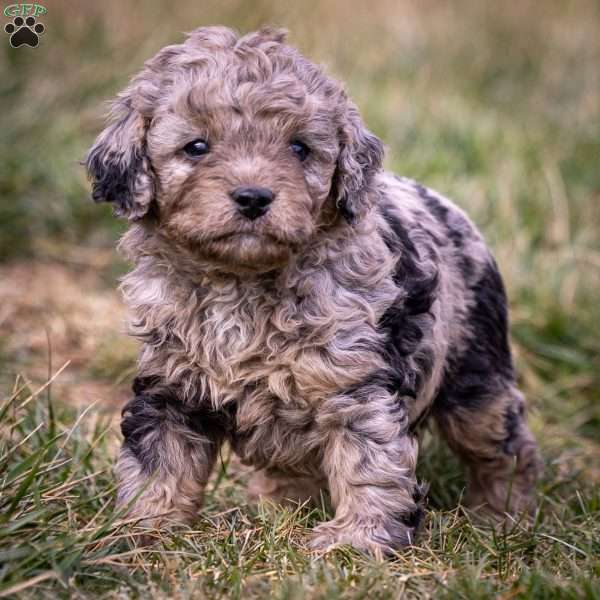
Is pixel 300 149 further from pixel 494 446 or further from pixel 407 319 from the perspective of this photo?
pixel 494 446

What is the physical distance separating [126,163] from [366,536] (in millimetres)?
1740

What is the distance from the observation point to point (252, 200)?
3.96 metres

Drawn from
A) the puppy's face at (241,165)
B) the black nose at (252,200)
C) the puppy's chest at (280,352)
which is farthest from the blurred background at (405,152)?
the black nose at (252,200)

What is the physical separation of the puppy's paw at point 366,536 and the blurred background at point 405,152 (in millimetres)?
2035

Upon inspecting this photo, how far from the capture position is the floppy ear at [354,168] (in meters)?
4.41

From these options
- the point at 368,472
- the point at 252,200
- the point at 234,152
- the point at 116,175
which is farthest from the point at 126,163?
the point at 368,472

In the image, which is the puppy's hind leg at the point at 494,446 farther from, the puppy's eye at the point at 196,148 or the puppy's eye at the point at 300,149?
the puppy's eye at the point at 196,148

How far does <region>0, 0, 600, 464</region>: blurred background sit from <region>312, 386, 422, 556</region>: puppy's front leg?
199 centimetres

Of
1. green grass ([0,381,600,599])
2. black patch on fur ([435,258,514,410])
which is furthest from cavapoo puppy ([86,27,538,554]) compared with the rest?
black patch on fur ([435,258,514,410])

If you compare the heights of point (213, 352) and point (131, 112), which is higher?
point (131, 112)

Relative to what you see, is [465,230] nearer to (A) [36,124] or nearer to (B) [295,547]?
(B) [295,547]

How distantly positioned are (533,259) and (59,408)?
13.7 ft

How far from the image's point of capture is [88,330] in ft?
25.0

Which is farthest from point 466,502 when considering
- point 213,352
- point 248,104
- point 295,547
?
point 248,104
